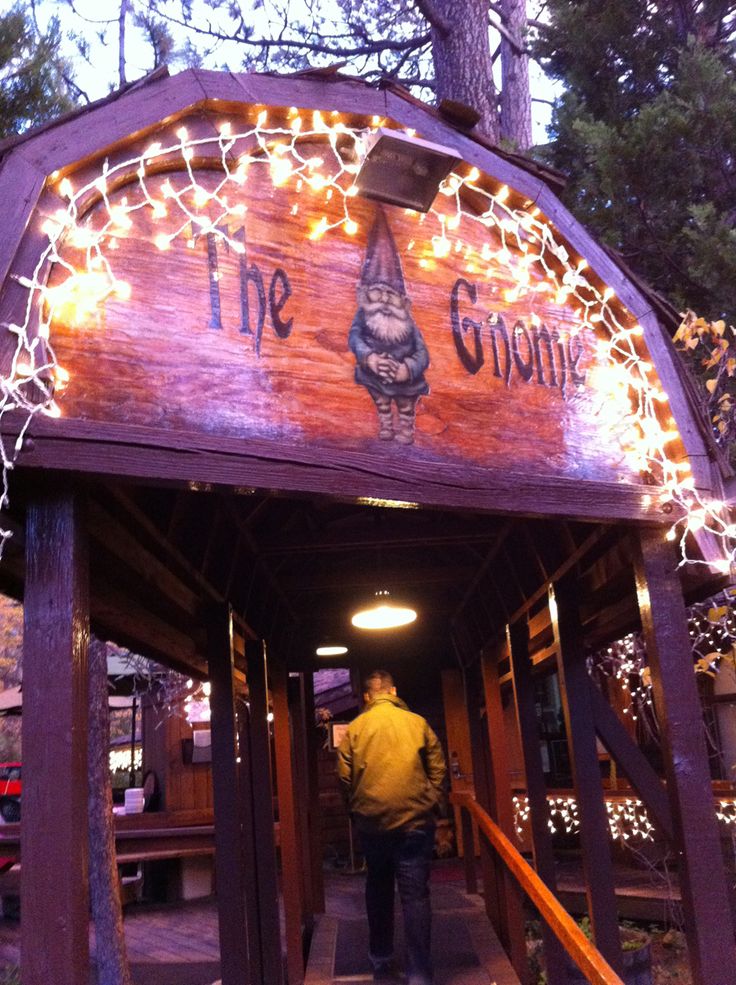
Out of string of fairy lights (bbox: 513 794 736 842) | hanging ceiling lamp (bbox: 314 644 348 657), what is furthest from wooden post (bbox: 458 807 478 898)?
hanging ceiling lamp (bbox: 314 644 348 657)

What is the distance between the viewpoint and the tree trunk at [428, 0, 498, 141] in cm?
1016

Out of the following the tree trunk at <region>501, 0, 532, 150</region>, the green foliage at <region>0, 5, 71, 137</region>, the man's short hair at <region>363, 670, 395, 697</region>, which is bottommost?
the man's short hair at <region>363, 670, 395, 697</region>

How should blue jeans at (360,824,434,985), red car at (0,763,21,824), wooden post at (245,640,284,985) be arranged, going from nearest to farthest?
blue jeans at (360,824,434,985) < wooden post at (245,640,284,985) < red car at (0,763,21,824)

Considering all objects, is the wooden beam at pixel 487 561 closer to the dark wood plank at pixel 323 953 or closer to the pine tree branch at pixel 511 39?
the dark wood plank at pixel 323 953

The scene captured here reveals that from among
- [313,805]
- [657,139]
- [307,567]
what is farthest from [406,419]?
[657,139]

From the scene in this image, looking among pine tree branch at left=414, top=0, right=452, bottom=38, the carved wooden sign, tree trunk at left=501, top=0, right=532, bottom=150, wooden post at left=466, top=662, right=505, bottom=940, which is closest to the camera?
the carved wooden sign

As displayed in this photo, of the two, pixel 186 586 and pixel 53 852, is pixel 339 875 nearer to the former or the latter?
pixel 186 586

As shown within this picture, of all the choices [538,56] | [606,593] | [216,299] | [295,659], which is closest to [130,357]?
[216,299]

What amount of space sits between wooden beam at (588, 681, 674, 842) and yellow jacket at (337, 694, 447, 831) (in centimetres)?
A: 140

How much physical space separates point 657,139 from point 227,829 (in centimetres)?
835

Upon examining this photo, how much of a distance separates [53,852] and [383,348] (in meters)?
2.06

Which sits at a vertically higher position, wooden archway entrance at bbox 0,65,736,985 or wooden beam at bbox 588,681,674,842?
wooden archway entrance at bbox 0,65,736,985

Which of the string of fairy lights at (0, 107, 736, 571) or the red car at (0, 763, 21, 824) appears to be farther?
the red car at (0, 763, 21, 824)

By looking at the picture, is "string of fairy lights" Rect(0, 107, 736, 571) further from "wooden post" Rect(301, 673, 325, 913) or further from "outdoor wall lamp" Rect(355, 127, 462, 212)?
"wooden post" Rect(301, 673, 325, 913)
